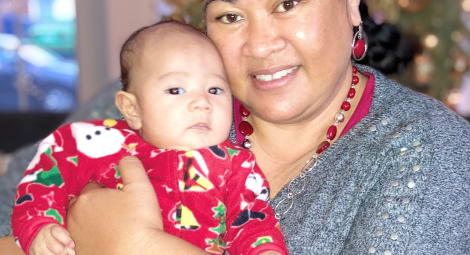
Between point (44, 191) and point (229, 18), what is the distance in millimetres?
746

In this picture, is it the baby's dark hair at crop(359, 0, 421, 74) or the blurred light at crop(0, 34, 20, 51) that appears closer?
the baby's dark hair at crop(359, 0, 421, 74)

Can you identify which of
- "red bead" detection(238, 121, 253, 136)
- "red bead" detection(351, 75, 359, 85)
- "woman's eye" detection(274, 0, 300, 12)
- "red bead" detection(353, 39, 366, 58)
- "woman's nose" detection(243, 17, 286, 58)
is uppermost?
"woman's eye" detection(274, 0, 300, 12)

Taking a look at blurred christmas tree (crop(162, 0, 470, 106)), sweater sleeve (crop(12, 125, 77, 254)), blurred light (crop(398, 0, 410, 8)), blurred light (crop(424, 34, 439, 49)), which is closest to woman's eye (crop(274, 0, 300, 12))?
sweater sleeve (crop(12, 125, 77, 254))

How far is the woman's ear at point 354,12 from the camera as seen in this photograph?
6.69 ft

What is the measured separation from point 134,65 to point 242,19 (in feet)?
1.16

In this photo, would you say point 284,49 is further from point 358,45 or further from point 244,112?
point 244,112

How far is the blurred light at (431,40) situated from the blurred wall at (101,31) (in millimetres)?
2929

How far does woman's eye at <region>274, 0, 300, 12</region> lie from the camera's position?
189cm

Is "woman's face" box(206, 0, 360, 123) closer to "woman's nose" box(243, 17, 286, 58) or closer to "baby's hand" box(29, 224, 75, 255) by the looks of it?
"woman's nose" box(243, 17, 286, 58)

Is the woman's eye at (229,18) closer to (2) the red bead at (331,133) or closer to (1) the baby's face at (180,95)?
(1) the baby's face at (180,95)

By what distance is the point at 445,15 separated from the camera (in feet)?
15.9

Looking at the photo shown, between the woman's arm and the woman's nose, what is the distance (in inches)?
19.1

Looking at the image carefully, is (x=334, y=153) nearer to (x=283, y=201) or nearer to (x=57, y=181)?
(x=283, y=201)

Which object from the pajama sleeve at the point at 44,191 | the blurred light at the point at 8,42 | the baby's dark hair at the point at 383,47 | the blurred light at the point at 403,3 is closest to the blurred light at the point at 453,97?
the blurred light at the point at 403,3
